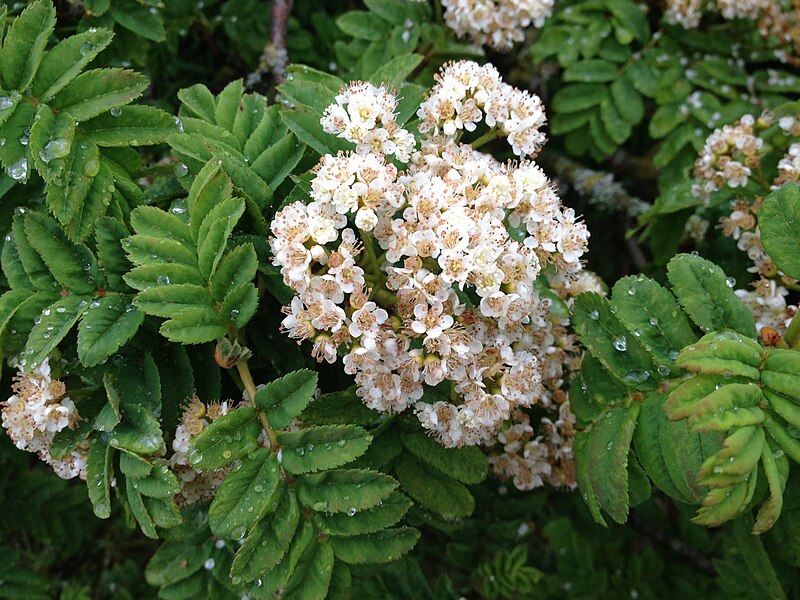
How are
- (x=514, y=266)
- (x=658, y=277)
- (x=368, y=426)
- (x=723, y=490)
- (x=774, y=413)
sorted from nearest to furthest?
(x=723, y=490) → (x=774, y=413) → (x=514, y=266) → (x=368, y=426) → (x=658, y=277)

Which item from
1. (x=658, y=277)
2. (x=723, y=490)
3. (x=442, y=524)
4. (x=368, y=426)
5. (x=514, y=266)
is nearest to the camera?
(x=723, y=490)

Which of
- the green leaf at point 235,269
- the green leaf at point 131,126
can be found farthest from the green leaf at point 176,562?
the green leaf at point 131,126

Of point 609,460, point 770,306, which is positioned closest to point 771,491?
point 609,460

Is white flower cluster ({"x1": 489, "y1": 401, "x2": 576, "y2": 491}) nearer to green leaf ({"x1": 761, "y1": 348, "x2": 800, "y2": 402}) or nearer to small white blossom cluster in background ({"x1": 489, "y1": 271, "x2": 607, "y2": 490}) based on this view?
small white blossom cluster in background ({"x1": 489, "y1": 271, "x2": 607, "y2": 490})

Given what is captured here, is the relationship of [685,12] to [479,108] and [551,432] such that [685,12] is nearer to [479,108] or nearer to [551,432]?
[479,108]

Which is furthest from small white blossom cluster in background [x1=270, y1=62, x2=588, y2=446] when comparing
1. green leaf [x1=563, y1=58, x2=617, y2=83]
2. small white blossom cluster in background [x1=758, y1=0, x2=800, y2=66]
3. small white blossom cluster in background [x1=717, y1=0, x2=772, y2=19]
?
small white blossom cluster in background [x1=758, y1=0, x2=800, y2=66]

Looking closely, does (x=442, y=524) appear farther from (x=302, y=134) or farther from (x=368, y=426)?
(x=302, y=134)

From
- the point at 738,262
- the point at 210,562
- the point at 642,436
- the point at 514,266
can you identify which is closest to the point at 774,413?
the point at 642,436
